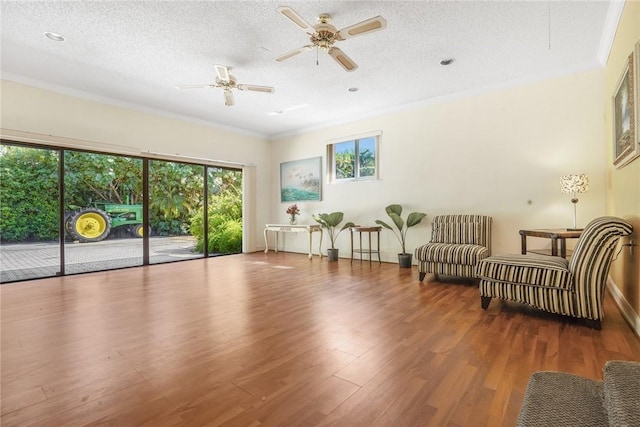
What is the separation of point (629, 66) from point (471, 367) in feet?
9.21

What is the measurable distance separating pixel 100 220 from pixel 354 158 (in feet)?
15.9

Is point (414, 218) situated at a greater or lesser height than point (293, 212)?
lesser

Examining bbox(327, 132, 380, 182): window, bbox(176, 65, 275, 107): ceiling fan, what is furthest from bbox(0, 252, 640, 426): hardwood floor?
bbox(327, 132, 380, 182): window

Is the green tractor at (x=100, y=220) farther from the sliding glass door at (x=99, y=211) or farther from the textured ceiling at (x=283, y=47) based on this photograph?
the textured ceiling at (x=283, y=47)

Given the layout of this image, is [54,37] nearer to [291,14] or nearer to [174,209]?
[291,14]

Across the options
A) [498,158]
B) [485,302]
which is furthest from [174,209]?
[498,158]

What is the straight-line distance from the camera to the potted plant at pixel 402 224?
5199mm

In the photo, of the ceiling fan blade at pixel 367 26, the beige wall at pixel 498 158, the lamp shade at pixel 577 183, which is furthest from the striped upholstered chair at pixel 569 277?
the ceiling fan blade at pixel 367 26

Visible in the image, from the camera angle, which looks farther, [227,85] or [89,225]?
[89,225]

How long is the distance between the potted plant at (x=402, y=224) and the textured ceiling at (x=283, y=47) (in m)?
1.98

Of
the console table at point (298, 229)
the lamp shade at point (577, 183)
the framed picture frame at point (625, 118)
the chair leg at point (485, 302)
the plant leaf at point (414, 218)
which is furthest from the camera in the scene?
the console table at point (298, 229)

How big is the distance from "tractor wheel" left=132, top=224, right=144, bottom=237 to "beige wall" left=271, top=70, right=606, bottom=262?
4106 mm

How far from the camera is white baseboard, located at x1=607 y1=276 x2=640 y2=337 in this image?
2320 millimetres

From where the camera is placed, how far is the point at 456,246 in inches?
162
